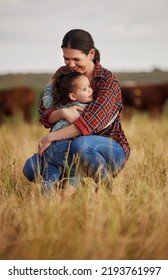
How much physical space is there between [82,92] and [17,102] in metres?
11.1

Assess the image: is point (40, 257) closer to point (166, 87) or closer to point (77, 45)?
point (77, 45)

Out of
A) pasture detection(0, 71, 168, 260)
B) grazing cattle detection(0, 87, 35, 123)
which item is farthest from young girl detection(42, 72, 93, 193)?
grazing cattle detection(0, 87, 35, 123)

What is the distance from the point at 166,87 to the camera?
1600 cm

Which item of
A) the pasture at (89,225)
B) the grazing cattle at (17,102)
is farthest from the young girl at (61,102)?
the grazing cattle at (17,102)

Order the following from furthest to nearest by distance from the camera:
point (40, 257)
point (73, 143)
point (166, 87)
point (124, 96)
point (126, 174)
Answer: point (166, 87) → point (124, 96) → point (126, 174) → point (73, 143) → point (40, 257)

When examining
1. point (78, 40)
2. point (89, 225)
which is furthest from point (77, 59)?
point (89, 225)

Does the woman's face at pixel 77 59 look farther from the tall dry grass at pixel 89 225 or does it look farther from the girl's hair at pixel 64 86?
the tall dry grass at pixel 89 225

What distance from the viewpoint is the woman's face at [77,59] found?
3.26 metres

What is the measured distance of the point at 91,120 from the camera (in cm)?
322

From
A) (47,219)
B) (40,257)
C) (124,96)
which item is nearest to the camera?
(40,257)

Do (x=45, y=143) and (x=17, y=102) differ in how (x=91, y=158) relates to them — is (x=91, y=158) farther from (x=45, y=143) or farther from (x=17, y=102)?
(x=17, y=102)
